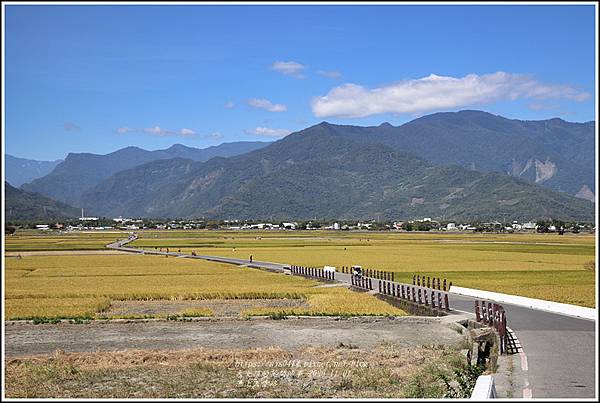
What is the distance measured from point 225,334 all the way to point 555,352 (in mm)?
10445

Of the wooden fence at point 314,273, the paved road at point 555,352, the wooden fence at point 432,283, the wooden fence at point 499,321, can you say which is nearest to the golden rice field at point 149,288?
the wooden fence at point 314,273

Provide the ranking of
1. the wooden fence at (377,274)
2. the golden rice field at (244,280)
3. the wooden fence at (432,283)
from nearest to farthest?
the golden rice field at (244,280)
the wooden fence at (432,283)
the wooden fence at (377,274)

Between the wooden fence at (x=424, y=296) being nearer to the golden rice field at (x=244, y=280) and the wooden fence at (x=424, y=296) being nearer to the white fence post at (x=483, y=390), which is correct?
the golden rice field at (x=244, y=280)

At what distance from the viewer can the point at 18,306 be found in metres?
28.9

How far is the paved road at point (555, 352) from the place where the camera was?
1134 cm

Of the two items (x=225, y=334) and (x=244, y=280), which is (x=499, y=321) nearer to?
(x=225, y=334)

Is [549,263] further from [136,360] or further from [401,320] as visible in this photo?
[136,360]

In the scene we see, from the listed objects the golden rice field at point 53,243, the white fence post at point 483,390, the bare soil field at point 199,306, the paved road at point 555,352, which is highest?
the white fence post at point 483,390

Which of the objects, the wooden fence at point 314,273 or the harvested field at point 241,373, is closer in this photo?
the harvested field at point 241,373

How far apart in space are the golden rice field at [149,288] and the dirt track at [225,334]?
2.00m

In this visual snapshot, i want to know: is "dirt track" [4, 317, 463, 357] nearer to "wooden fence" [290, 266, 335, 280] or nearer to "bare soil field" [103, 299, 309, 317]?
"bare soil field" [103, 299, 309, 317]

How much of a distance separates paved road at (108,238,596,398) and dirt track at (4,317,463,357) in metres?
2.41

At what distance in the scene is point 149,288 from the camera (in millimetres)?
36938

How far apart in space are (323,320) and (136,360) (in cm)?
898
